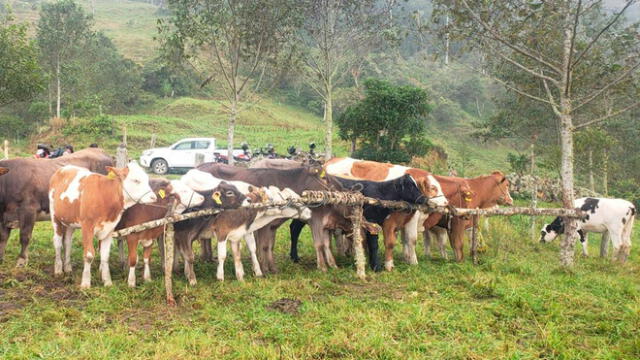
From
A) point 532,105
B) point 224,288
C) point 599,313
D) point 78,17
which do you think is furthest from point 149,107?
point 599,313

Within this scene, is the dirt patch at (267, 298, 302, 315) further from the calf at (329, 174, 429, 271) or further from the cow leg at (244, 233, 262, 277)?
the calf at (329, 174, 429, 271)

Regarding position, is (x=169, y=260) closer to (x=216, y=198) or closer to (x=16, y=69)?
(x=216, y=198)

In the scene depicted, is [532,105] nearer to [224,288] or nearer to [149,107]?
[224,288]

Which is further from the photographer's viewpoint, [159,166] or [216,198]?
[159,166]

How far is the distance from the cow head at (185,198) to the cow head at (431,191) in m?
4.31

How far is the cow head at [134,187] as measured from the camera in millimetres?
7922

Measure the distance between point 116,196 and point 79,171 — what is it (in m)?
1.26

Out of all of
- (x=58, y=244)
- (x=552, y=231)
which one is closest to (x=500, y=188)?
(x=552, y=231)

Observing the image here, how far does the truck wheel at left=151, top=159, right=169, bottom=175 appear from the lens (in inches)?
941

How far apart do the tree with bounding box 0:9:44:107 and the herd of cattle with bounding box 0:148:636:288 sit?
28.4 feet

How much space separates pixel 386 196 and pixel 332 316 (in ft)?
12.2

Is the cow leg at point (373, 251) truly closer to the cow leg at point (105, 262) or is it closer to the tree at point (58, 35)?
the cow leg at point (105, 262)

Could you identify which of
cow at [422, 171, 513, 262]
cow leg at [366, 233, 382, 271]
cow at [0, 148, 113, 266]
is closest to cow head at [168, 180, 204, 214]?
cow at [0, 148, 113, 266]

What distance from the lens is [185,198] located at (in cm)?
830
